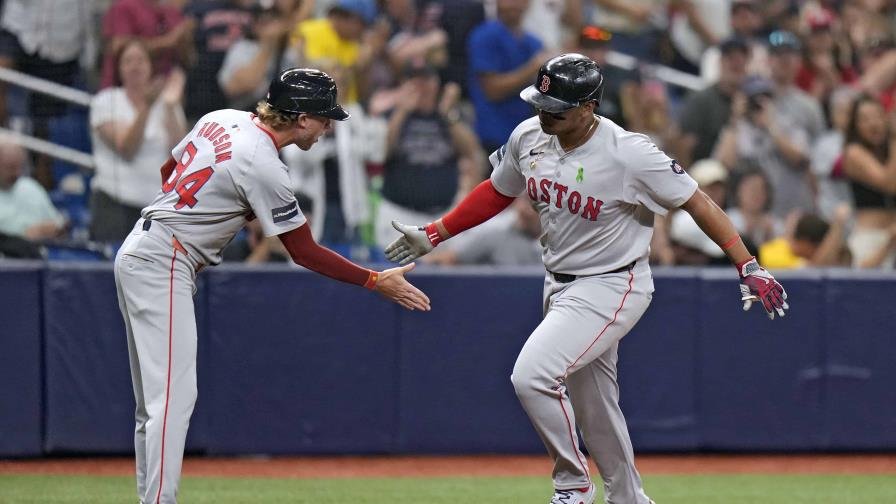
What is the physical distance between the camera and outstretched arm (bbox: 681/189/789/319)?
211 inches

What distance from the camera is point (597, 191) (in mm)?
5371

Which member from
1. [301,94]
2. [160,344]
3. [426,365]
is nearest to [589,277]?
[301,94]

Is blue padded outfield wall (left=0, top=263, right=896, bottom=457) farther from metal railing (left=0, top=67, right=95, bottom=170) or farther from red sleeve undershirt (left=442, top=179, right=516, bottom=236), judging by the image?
red sleeve undershirt (left=442, top=179, right=516, bottom=236)

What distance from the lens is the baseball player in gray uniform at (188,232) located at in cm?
511

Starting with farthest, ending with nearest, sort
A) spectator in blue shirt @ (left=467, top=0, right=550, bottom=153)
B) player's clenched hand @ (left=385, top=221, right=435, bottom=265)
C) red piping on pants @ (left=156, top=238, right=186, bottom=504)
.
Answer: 1. spectator in blue shirt @ (left=467, top=0, right=550, bottom=153)
2. player's clenched hand @ (left=385, top=221, right=435, bottom=265)
3. red piping on pants @ (left=156, top=238, right=186, bottom=504)

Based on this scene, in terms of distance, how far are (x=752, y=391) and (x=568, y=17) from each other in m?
3.78

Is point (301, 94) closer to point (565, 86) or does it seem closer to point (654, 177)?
point (565, 86)

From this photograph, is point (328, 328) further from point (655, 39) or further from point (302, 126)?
point (655, 39)

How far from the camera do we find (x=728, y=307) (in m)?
8.47

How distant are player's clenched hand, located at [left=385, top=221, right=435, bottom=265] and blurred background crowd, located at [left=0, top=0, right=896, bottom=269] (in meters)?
3.02

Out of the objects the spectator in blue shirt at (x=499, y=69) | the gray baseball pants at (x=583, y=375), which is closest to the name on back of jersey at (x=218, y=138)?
the gray baseball pants at (x=583, y=375)

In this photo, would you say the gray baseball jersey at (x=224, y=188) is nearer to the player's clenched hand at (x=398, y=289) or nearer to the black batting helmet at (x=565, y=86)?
the player's clenched hand at (x=398, y=289)

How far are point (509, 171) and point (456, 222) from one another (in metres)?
0.36

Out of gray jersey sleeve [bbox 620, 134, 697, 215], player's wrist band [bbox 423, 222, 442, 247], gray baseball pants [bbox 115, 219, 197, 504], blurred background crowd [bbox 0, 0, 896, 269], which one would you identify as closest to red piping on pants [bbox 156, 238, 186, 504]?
gray baseball pants [bbox 115, 219, 197, 504]
